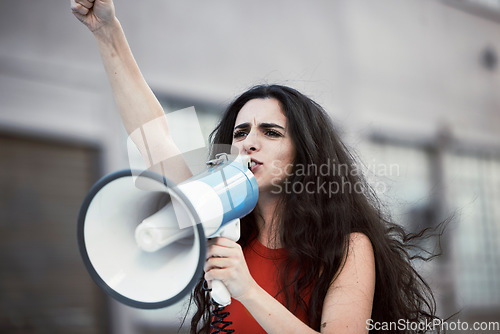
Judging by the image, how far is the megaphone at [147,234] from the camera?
3.69ft

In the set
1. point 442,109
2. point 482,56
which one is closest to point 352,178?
point 442,109

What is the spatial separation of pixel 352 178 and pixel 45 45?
3082 millimetres

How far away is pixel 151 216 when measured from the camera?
1.21 m

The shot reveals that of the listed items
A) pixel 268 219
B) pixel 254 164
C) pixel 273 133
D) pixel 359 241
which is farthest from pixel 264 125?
pixel 359 241

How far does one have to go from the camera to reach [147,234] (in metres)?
1.19

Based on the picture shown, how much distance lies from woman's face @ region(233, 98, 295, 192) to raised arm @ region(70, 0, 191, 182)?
19 centimetres

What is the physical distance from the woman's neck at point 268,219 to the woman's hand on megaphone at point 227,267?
39 centimetres

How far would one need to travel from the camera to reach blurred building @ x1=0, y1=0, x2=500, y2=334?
13.1 feet

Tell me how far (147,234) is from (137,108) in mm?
526

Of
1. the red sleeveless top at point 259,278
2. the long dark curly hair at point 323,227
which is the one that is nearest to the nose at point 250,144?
the long dark curly hair at point 323,227

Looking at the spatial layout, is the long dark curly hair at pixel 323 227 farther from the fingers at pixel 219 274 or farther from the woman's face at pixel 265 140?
the fingers at pixel 219 274

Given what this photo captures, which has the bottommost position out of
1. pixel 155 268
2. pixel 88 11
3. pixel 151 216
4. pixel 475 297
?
pixel 155 268

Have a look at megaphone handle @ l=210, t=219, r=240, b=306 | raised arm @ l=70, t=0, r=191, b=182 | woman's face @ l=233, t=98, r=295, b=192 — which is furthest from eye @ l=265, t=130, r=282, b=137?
megaphone handle @ l=210, t=219, r=240, b=306

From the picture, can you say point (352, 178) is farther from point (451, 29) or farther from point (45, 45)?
point (451, 29)
